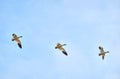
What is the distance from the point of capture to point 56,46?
199375mm

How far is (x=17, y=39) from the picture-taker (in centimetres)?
19988

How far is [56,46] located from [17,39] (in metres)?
9.74
